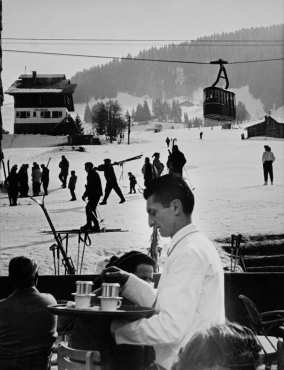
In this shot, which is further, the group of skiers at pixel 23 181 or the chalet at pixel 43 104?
the chalet at pixel 43 104

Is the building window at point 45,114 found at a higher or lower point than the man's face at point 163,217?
higher

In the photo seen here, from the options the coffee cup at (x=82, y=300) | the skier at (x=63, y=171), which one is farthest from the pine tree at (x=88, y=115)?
the coffee cup at (x=82, y=300)

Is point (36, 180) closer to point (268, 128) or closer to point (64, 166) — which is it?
point (64, 166)

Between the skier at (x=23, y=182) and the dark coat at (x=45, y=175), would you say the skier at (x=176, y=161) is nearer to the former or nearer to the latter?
the dark coat at (x=45, y=175)

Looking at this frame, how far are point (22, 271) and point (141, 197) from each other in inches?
118

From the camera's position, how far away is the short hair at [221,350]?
1273mm

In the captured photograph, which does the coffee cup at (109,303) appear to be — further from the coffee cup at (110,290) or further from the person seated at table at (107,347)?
the person seated at table at (107,347)

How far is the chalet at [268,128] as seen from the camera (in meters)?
5.54

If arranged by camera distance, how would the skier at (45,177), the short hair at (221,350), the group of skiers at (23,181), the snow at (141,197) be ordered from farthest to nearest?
the skier at (45,177) < the group of skiers at (23,181) < the snow at (141,197) < the short hair at (221,350)

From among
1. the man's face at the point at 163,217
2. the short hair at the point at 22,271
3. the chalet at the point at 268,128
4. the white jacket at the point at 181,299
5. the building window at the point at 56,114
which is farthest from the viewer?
the building window at the point at 56,114

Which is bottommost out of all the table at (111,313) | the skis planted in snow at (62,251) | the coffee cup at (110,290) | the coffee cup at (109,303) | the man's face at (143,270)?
the skis planted in snow at (62,251)

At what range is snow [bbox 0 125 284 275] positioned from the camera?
5.22 m

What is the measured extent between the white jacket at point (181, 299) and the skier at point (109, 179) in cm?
386

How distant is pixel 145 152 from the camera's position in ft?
18.0
